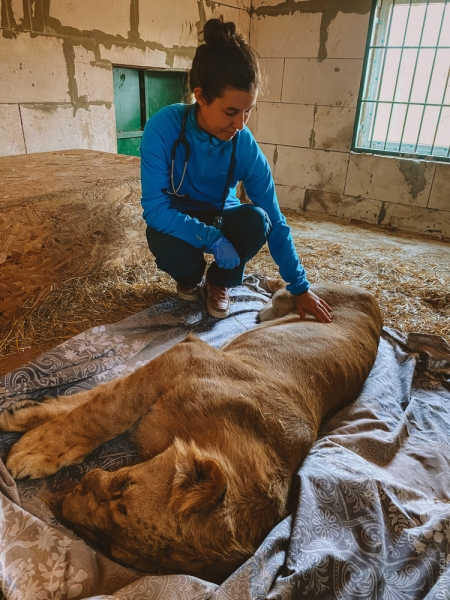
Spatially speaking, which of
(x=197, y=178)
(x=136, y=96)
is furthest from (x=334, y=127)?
(x=197, y=178)

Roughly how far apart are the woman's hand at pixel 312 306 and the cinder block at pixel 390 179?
440 centimetres

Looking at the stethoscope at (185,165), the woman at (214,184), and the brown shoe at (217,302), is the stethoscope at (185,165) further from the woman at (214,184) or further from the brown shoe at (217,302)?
the brown shoe at (217,302)

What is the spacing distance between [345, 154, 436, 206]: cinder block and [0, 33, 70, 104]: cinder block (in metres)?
4.25

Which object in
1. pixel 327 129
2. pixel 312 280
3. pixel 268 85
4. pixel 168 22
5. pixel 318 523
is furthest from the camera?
pixel 268 85

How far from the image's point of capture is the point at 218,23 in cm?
258

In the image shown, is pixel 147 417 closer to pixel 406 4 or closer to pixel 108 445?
pixel 108 445

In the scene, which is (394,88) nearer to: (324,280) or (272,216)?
(324,280)

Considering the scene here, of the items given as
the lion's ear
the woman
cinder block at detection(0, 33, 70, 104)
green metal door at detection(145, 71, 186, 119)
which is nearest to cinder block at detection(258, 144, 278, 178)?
green metal door at detection(145, 71, 186, 119)

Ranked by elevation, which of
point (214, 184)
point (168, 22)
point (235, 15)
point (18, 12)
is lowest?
point (214, 184)

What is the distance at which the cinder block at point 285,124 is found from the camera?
719cm

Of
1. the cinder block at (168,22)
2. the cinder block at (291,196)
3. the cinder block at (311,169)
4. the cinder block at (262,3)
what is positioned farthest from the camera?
the cinder block at (291,196)

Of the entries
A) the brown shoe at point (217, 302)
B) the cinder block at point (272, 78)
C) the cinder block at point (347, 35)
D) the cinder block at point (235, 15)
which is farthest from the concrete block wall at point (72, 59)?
the brown shoe at point (217, 302)

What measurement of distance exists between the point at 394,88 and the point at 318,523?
262 inches

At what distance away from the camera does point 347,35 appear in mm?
6508
